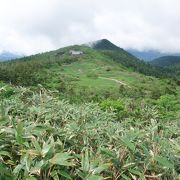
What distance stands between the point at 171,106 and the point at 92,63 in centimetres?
14145

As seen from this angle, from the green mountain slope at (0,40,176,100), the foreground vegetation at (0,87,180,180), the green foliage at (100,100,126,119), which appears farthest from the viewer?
the green mountain slope at (0,40,176,100)

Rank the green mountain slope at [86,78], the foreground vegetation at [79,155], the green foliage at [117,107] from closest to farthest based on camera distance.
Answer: the foreground vegetation at [79,155] < the green foliage at [117,107] < the green mountain slope at [86,78]

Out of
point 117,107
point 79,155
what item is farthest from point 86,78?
point 79,155

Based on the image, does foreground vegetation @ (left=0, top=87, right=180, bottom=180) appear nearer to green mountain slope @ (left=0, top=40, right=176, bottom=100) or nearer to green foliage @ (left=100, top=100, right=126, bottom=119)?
green foliage @ (left=100, top=100, right=126, bottom=119)

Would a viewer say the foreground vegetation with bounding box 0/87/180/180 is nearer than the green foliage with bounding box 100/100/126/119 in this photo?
Yes

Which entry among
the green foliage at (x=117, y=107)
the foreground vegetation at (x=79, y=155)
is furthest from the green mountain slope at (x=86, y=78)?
the foreground vegetation at (x=79, y=155)

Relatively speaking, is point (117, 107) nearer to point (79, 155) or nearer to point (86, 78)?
point (79, 155)

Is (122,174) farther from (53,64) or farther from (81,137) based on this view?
(53,64)

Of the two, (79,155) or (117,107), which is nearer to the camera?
(79,155)

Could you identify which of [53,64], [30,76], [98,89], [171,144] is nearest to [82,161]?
[171,144]

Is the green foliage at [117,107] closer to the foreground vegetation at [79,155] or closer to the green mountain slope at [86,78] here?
the foreground vegetation at [79,155]

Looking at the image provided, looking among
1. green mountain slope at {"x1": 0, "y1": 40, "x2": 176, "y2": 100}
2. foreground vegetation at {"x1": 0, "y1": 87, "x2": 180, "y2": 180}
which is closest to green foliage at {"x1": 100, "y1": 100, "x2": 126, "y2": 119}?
foreground vegetation at {"x1": 0, "y1": 87, "x2": 180, "y2": 180}

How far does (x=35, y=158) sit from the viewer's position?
8.53 ft

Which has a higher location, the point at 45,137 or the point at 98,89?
the point at 45,137
